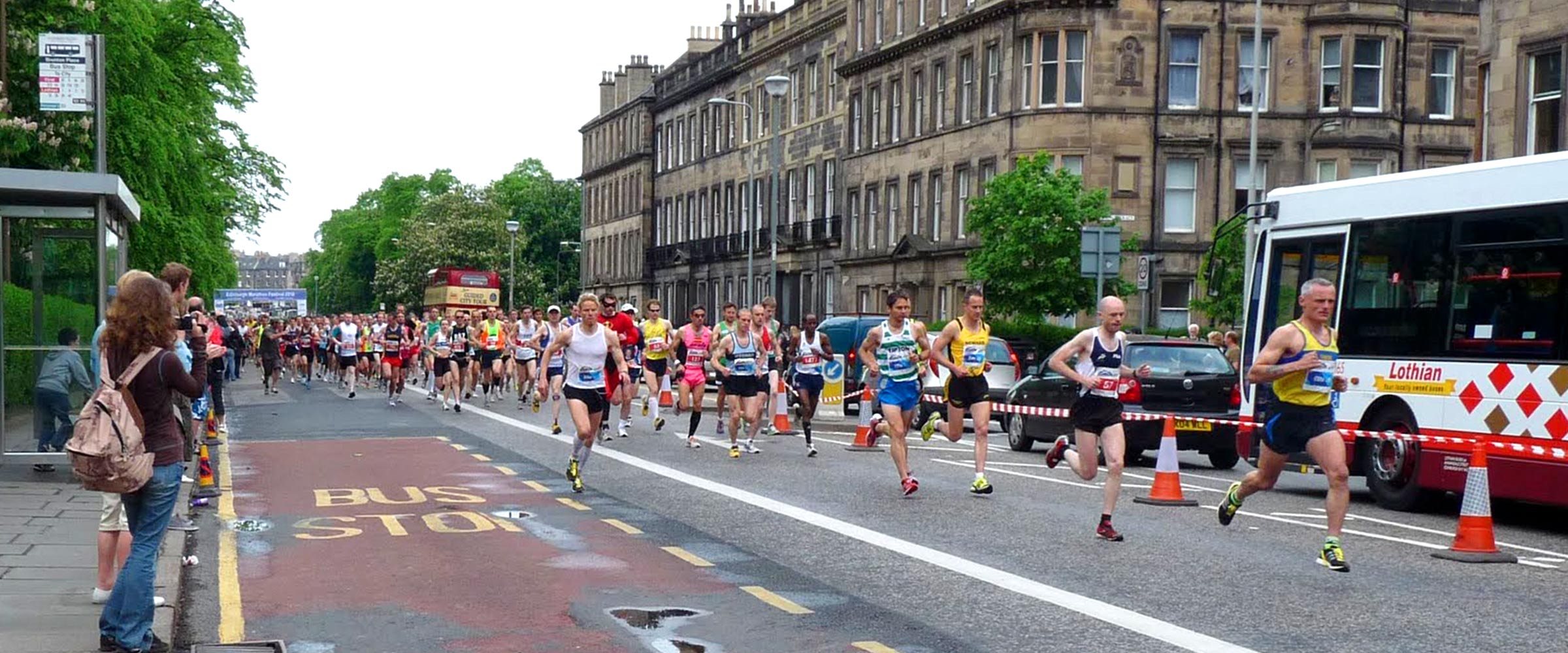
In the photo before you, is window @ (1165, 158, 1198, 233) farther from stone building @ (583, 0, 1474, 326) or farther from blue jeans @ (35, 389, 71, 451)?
blue jeans @ (35, 389, 71, 451)

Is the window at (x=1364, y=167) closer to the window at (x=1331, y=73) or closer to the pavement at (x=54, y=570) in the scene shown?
the window at (x=1331, y=73)

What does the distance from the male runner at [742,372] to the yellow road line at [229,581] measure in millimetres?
7256

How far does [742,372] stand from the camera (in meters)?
22.2

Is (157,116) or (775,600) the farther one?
(157,116)

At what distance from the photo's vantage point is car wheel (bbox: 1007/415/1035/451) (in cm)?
2355

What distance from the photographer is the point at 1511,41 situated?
2834 centimetres

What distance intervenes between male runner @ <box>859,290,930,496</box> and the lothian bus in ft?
11.4

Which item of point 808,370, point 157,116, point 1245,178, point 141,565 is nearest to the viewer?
point 141,565

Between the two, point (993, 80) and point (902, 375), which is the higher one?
point (993, 80)

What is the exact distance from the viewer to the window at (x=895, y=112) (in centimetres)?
6031

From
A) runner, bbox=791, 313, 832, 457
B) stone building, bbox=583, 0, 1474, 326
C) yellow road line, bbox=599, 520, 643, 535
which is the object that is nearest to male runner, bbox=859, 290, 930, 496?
yellow road line, bbox=599, 520, 643, 535

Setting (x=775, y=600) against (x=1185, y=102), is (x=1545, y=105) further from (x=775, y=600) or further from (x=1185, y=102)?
(x=1185, y=102)

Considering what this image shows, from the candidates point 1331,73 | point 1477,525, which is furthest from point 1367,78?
point 1477,525

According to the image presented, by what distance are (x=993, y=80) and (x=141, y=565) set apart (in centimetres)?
4669
